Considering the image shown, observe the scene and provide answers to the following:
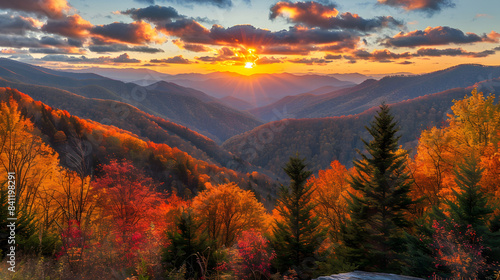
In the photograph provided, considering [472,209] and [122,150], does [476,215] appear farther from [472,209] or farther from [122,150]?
[122,150]

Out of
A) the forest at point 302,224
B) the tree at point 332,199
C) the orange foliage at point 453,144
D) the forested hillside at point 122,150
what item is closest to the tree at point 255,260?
the forest at point 302,224

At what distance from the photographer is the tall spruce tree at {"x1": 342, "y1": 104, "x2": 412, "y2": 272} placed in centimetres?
2027

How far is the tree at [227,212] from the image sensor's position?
36562 millimetres

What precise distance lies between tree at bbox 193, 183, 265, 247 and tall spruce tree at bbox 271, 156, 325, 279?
15.3 metres

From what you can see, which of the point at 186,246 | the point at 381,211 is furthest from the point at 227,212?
the point at 381,211

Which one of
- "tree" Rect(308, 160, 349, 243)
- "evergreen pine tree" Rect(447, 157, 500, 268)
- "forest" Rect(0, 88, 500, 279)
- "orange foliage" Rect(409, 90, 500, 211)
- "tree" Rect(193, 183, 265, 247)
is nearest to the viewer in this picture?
"forest" Rect(0, 88, 500, 279)

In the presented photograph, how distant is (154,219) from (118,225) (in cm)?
672

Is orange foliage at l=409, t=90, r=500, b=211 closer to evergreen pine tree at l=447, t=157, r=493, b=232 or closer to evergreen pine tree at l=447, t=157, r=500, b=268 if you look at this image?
evergreen pine tree at l=447, t=157, r=500, b=268

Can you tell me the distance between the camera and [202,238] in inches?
703

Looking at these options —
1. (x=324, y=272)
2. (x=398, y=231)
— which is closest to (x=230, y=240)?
(x=324, y=272)

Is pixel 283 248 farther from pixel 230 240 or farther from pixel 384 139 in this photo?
pixel 230 240

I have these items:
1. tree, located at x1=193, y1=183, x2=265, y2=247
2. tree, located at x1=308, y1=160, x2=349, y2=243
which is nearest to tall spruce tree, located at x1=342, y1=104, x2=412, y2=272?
tree, located at x1=308, y1=160, x2=349, y2=243

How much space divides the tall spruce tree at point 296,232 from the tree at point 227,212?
1533cm

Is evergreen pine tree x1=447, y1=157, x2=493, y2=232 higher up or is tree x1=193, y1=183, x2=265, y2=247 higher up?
evergreen pine tree x1=447, y1=157, x2=493, y2=232
